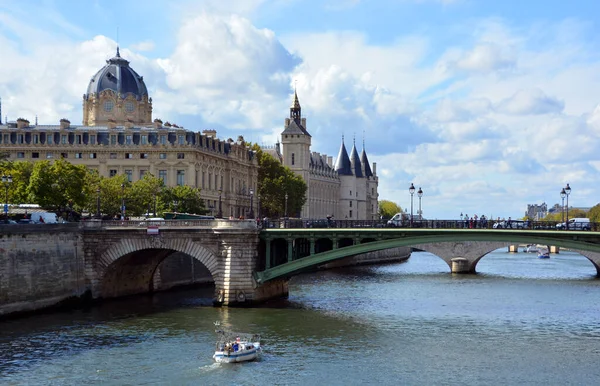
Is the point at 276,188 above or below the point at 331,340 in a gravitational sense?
above

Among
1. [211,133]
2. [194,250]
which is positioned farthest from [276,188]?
[194,250]

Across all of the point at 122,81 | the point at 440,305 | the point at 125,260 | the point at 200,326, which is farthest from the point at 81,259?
the point at 122,81

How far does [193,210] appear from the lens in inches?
3851

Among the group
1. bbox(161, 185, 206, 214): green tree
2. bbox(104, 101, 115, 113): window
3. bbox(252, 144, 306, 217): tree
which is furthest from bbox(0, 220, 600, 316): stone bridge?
bbox(252, 144, 306, 217): tree

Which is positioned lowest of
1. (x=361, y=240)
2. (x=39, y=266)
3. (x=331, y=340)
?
(x=331, y=340)

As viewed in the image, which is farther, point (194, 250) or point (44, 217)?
point (44, 217)

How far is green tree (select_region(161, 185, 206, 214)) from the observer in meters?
95.1

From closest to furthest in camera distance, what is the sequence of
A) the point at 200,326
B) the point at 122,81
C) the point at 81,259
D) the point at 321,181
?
1. the point at 200,326
2. the point at 81,259
3. the point at 122,81
4. the point at 321,181

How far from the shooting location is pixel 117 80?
392 ft

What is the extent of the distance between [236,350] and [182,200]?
54.0 metres

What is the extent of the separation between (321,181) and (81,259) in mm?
129912

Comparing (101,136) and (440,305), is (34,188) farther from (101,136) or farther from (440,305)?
(440,305)

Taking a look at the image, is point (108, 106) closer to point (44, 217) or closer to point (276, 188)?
point (276, 188)

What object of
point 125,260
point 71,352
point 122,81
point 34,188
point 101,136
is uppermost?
point 122,81
